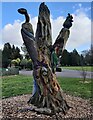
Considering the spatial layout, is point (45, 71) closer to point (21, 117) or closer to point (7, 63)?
point (21, 117)

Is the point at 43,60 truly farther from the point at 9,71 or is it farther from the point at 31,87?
the point at 9,71

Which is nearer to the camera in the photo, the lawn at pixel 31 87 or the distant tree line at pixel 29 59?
the lawn at pixel 31 87

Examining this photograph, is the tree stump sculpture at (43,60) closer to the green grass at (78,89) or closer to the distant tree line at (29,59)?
the green grass at (78,89)

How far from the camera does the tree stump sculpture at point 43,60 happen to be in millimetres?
4848

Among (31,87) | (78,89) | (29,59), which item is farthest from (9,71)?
(78,89)

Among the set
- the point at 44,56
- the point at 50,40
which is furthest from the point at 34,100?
the point at 50,40

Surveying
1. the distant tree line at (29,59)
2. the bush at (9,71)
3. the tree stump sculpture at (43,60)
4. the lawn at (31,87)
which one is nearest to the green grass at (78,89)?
the lawn at (31,87)

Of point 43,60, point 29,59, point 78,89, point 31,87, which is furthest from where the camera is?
point 29,59

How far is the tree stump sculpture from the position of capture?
4848 mm

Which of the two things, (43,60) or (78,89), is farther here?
(78,89)

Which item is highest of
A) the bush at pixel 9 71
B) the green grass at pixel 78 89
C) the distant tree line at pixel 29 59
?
the distant tree line at pixel 29 59

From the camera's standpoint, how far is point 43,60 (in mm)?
4918

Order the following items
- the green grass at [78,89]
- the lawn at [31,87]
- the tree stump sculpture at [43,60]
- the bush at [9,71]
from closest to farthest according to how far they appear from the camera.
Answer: the tree stump sculpture at [43,60] < the green grass at [78,89] < the lawn at [31,87] < the bush at [9,71]

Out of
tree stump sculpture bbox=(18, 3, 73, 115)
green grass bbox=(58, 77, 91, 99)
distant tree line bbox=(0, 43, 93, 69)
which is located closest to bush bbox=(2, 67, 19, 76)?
distant tree line bbox=(0, 43, 93, 69)
